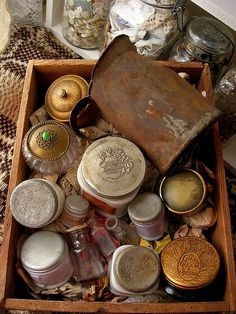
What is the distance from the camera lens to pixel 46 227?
89 cm

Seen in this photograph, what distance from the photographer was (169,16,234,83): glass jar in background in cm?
107

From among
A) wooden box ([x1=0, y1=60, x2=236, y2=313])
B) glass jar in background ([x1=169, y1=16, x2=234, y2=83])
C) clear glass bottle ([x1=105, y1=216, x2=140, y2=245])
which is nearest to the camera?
wooden box ([x1=0, y1=60, x2=236, y2=313])

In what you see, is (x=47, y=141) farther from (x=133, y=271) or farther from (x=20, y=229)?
(x=133, y=271)

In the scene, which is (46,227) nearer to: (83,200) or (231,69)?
(83,200)

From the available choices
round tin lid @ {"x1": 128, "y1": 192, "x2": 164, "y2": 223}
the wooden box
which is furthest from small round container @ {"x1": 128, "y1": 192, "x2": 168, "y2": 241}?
the wooden box

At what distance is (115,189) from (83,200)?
0.27 feet

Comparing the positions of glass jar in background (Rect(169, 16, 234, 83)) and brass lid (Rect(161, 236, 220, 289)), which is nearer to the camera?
brass lid (Rect(161, 236, 220, 289))

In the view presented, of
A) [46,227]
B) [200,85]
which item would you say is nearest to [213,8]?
[200,85]

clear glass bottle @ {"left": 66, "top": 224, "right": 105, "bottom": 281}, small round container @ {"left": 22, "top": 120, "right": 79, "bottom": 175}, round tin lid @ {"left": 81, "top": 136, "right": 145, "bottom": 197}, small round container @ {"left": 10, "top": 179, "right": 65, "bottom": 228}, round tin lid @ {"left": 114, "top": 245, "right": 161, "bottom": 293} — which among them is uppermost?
round tin lid @ {"left": 81, "top": 136, "right": 145, "bottom": 197}

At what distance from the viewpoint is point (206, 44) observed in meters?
1.06

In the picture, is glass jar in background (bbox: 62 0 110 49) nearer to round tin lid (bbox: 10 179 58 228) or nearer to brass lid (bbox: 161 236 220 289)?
round tin lid (bbox: 10 179 58 228)

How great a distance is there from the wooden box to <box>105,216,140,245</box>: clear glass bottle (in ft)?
0.48

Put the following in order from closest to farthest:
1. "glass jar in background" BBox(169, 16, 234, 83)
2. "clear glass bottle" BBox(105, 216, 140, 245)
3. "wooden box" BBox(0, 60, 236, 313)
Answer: "wooden box" BBox(0, 60, 236, 313)
"clear glass bottle" BBox(105, 216, 140, 245)
"glass jar in background" BBox(169, 16, 234, 83)

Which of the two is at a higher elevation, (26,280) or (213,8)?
(213,8)
